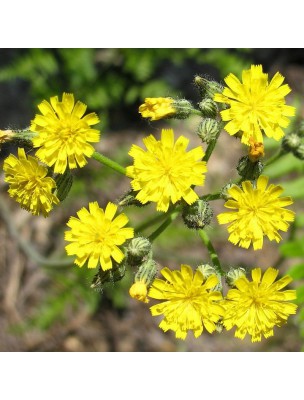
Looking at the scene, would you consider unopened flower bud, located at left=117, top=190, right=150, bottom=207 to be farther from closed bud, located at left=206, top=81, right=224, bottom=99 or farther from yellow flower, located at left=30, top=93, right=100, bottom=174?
closed bud, located at left=206, top=81, right=224, bottom=99

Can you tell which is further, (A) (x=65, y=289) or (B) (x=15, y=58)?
(B) (x=15, y=58)

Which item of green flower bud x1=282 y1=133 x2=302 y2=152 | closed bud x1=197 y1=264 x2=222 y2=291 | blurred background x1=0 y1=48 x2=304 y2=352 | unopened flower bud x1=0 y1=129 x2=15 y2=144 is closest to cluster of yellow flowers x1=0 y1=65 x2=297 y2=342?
closed bud x1=197 y1=264 x2=222 y2=291

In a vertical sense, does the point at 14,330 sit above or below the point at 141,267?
below

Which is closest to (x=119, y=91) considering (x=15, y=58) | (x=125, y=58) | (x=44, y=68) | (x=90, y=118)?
(x=125, y=58)

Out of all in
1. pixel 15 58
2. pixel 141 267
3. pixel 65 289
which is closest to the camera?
pixel 141 267

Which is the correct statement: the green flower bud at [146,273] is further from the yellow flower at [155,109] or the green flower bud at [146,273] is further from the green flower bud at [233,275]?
the yellow flower at [155,109]

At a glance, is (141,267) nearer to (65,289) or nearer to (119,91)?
(65,289)

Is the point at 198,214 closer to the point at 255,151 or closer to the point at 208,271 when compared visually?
the point at 208,271
